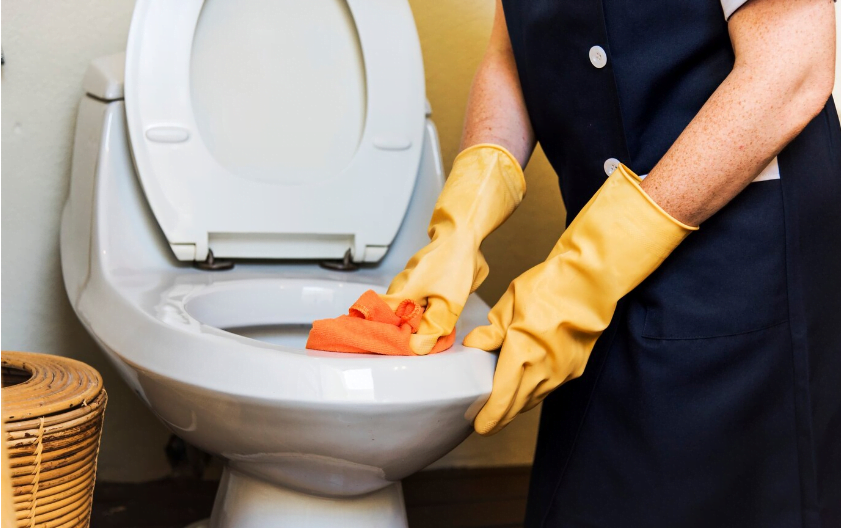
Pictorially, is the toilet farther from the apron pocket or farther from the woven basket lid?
the apron pocket

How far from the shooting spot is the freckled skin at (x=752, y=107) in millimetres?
575

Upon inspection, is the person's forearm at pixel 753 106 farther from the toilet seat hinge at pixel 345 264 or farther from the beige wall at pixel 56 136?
the beige wall at pixel 56 136

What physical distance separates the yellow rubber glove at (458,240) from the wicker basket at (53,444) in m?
0.27

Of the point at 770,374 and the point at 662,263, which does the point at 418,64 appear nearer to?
the point at 662,263

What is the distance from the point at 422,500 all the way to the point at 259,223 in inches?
21.6

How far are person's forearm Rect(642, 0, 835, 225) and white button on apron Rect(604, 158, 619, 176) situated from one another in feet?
0.28

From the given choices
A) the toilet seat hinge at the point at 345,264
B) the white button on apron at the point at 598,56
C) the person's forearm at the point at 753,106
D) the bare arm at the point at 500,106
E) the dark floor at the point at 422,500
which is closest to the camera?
the person's forearm at the point at 753,106

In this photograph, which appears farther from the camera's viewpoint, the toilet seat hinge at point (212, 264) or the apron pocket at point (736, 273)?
the toilet seat hinge at point (212, 264)

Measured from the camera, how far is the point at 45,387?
663 millimetres

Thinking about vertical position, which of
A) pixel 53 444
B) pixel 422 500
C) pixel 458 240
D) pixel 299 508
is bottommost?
pixel 422 500

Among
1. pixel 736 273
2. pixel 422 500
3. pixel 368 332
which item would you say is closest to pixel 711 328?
pixel 736 273

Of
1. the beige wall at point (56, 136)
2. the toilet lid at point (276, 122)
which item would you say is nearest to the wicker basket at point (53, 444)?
the toilet lid at point (276, 122)

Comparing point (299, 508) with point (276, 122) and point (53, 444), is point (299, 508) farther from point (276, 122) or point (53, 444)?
point (276, 122)

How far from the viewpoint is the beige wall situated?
3.29ft
